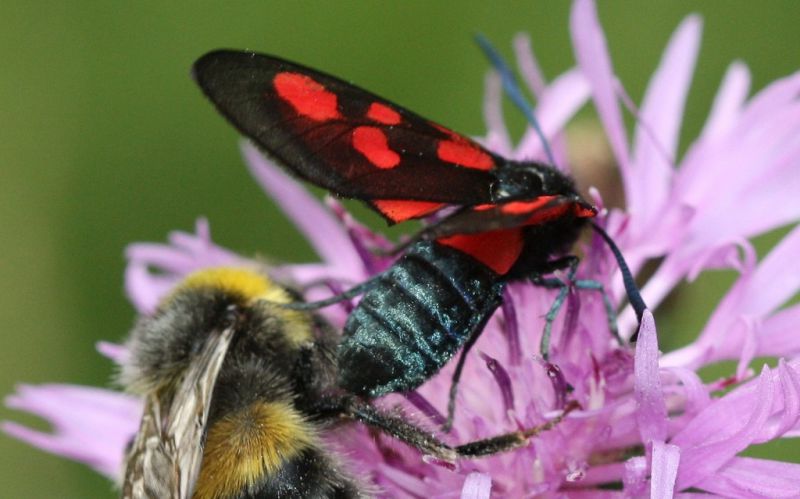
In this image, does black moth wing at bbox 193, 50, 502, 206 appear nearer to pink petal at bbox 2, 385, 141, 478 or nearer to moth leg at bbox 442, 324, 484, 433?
moth leg at bbox 442, 324, 484, 433

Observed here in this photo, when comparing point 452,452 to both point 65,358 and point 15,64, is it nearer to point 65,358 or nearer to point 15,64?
point 65,358

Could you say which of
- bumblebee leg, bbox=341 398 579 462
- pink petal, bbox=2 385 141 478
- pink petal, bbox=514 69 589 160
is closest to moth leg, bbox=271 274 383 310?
bumblebee leg, bbox=341 398 579 462

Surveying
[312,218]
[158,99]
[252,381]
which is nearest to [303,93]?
[252,381]

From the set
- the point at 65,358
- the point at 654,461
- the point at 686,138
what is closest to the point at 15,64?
the point at 65,358

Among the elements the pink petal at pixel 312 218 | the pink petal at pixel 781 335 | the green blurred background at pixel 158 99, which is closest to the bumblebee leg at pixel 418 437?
the pink petal at pixel 781 335

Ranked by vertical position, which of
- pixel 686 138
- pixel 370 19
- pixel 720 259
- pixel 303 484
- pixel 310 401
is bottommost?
pixel 303 484
